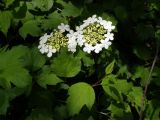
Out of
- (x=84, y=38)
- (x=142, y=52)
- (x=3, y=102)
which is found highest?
(x=84, y=38)

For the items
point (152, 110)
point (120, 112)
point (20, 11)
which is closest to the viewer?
point (120, 112)

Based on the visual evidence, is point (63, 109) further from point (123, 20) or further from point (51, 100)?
point (123, 20)

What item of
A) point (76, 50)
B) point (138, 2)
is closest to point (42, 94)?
point (76, 50)

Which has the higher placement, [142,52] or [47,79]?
[47,79]

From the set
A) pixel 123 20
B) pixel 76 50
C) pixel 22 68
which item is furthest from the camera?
pixel 123 20

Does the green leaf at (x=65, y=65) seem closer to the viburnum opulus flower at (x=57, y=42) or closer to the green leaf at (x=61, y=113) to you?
the viburnum opulus flower at (x=57, y=42)

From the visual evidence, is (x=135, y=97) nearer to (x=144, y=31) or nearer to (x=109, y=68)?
(x=109, y=68)

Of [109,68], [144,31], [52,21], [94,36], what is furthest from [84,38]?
[144,31]

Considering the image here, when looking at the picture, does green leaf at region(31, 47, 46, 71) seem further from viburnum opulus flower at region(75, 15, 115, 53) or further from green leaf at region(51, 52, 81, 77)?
viburnum opulus flower at region(75, 15, 115, 53)
